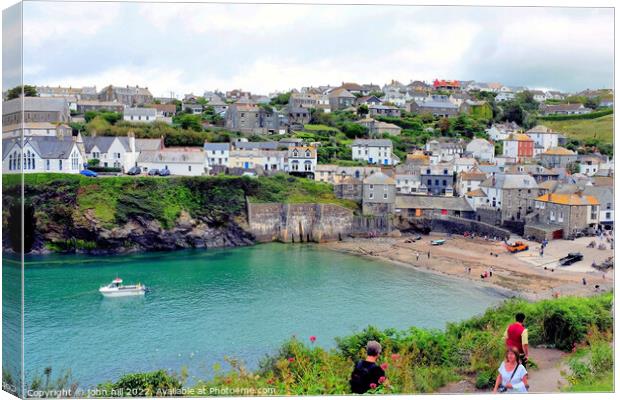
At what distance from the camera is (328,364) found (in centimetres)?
611

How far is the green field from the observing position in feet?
79.6

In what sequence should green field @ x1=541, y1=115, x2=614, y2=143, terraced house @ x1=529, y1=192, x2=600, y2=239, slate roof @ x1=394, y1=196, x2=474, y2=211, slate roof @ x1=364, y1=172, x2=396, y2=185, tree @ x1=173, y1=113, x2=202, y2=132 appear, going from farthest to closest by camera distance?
tree @ x1=173, y1=113, x2=202, y2=132 → green field @ x1=541, y1=115, x2=614, y2=143 → slate roof @ x1=364, y1=172, x2=396, y2=185 → slate roof @ x1=394, y1=196, x2=474, y2=211 → terraced house @ x1=529, y1=192, x2=600, y2=239

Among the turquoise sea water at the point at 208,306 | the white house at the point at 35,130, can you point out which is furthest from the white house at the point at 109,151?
the turquoise sea water at the point at 208,306

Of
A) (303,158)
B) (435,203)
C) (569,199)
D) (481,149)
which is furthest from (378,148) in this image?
(569,199)

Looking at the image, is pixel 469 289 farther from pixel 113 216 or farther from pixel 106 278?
pixel 113 216

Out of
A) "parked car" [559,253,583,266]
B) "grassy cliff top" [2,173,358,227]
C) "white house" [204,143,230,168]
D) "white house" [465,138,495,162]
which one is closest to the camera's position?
"parked car" [559,253,583,266]

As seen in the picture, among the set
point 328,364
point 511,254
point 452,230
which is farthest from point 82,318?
point 452,230

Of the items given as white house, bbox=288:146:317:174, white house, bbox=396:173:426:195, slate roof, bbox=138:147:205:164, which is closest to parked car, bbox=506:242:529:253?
white house, bbox=396:173:426:195

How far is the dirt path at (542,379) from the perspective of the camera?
5.80m

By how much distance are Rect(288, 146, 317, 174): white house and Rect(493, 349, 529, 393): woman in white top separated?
1792 cm

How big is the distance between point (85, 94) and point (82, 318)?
20147mm

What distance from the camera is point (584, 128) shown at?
26516 millimetres

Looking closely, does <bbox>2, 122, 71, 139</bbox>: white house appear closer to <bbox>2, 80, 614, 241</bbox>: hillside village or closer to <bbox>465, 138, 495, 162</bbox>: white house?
<bbox>2, 80, 614, 241</bbox>: hillside village

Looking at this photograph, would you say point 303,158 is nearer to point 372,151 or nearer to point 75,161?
point 372,151
